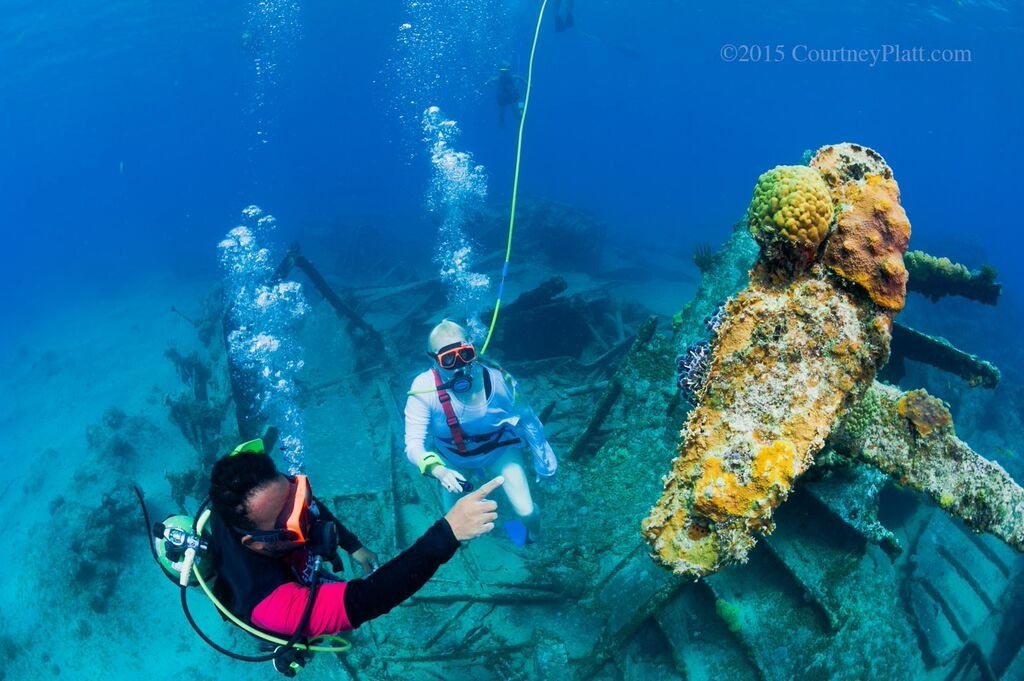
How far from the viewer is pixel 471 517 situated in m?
2.54

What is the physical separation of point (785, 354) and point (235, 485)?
255cm

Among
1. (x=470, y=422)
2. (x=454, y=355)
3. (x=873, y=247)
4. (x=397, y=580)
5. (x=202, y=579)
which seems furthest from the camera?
(x=470, y=422)

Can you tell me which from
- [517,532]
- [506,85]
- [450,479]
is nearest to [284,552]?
[450,479]

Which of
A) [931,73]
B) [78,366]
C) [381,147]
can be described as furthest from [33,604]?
[381,147]

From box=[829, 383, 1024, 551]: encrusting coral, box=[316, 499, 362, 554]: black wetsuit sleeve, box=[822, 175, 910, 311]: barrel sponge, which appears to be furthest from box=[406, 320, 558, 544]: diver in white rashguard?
box=[822, 175, 910, 311]: barrel sponge

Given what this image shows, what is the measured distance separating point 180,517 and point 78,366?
2145cm

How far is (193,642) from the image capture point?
7203 millimetres

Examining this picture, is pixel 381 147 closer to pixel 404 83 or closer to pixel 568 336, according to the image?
pixel 404 83

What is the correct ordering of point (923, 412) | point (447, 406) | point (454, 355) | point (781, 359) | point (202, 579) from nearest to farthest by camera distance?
point (781, 359) → point (923, 412) → point (202, 579) → point (454, 355) → point (447, 406)

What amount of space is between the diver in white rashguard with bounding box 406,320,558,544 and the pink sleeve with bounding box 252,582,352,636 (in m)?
1.88

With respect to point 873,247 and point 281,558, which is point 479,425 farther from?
point 873,247

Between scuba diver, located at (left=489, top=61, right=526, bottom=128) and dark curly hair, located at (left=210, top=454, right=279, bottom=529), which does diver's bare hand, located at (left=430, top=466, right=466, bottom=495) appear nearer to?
dark curly hair, located at (left=210, top=454, right=279, bottom=529)

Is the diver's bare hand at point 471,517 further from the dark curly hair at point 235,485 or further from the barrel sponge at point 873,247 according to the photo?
the barrel sponge at point 873,247

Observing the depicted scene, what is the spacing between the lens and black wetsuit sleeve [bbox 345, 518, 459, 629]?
241 cm
